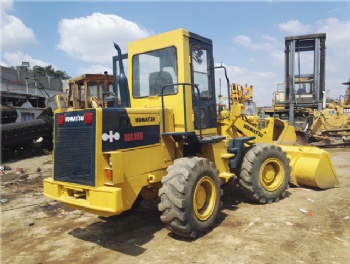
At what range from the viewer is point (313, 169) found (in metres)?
6.65

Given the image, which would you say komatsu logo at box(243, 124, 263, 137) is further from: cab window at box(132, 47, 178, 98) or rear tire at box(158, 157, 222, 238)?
cab window at box(132, 47, 178, 98)

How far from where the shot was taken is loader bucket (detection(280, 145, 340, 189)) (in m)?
6.67

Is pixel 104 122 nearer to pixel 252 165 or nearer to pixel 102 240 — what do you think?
pixel 102 240

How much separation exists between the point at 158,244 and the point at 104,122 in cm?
177

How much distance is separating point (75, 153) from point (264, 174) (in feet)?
11.6

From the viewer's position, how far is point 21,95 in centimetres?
1923

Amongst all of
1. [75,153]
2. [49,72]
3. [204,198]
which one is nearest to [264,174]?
[204,198]

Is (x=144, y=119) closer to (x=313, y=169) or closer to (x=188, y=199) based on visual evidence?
(x=188, y=199)

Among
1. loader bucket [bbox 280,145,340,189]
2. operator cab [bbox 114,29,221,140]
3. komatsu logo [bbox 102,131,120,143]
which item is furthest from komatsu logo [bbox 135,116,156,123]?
loader bucket [bbox 280,145,340,189]

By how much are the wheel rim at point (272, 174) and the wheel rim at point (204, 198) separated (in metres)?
1.47

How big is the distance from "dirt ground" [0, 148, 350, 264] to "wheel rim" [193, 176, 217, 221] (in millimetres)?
308

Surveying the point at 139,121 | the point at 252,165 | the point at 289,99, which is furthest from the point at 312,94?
the point at 139,121

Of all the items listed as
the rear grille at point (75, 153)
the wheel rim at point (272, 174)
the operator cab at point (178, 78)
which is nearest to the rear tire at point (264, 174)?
the wheel rim at point (272, 174)

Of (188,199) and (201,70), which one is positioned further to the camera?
(201,70)
